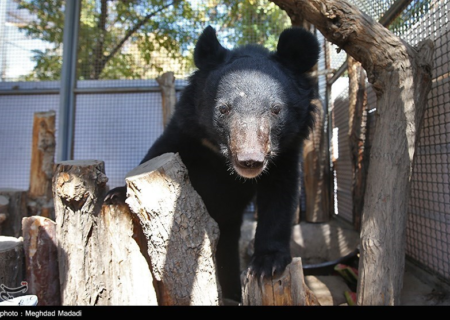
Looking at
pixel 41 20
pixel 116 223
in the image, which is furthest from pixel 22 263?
pixel 41 20

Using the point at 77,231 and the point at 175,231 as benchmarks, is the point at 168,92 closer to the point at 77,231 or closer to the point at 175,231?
the point at 77,231

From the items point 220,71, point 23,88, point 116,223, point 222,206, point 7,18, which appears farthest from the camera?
point 7,18

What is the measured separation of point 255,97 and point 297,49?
29.7 inches

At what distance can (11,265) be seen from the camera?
7.76 ft

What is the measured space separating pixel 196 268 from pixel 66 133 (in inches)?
157

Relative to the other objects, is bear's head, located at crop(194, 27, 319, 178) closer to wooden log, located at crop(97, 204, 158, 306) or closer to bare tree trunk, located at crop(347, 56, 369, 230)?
wooden log, located at crop(97, 204, 158, 306)

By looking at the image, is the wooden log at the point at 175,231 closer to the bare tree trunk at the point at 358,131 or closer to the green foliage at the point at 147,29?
the bare tree trunk at the point at 358,131

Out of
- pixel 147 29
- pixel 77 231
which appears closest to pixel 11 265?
pixel 77 231

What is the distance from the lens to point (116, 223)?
7.65ft

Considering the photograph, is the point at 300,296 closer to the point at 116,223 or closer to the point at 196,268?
the point at 196,268

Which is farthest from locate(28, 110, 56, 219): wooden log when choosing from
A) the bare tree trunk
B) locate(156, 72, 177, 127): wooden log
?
the bare tree trunk

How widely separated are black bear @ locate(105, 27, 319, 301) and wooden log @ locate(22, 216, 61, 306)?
1.64 feet

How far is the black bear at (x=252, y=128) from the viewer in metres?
2.48

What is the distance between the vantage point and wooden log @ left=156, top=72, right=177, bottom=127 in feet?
17.3
